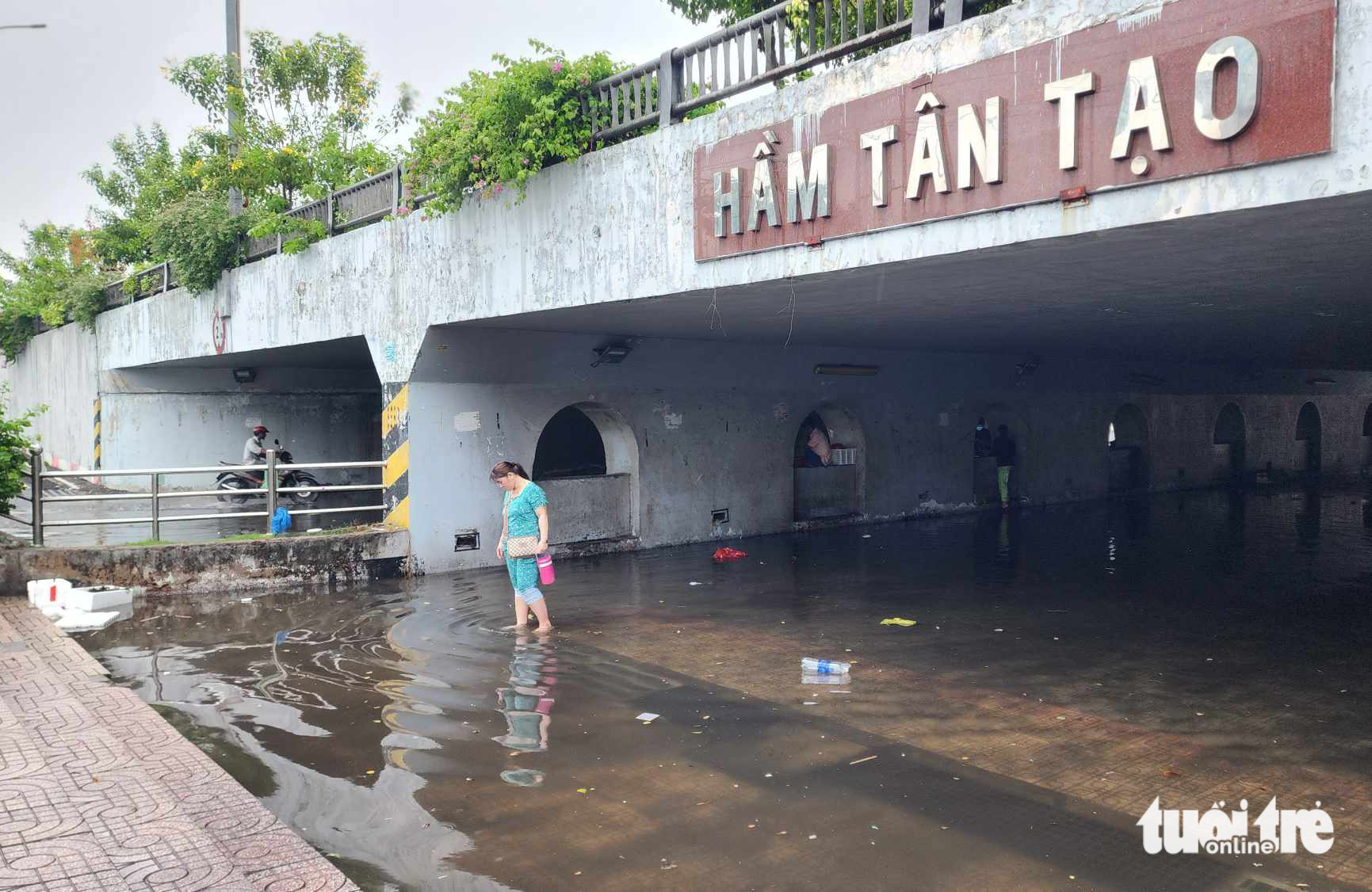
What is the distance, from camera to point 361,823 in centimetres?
491

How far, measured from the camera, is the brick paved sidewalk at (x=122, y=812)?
389 cm

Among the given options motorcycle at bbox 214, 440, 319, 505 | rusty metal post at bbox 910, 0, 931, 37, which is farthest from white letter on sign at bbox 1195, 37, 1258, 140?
motorcycle at bbox 214, 440, 319, 505

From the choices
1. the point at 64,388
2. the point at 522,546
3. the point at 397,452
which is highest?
the point at 64,388

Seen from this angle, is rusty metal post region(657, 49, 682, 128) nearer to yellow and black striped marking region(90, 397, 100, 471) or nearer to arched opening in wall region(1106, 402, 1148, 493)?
arched opening in wall region(1106, 402, 1148, 493)

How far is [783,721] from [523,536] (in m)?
3.47

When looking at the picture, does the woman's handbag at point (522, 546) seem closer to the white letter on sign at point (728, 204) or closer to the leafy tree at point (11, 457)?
the white letter on sign at point (728, 204)

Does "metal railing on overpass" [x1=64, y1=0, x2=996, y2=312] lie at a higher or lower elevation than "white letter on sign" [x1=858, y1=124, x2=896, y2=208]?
A: higher

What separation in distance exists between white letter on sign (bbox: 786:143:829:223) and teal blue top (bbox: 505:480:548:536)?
138 inches

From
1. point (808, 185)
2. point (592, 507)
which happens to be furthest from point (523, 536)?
point (592, 507)

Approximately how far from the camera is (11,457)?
10.8 metres

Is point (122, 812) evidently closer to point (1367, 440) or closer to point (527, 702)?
point (527, 702)

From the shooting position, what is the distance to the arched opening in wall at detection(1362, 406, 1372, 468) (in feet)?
91.8

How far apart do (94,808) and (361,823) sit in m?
1.19

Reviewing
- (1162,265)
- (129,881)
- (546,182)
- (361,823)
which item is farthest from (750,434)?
(129,881)
